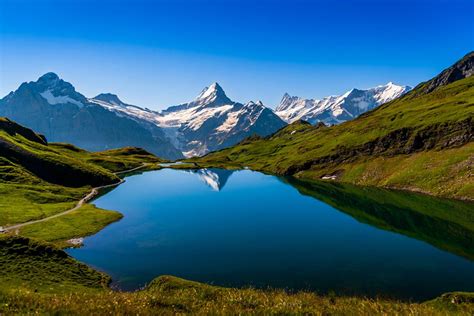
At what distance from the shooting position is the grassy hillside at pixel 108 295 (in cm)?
1483

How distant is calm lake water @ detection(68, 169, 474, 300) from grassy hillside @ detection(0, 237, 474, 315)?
732 centimetres

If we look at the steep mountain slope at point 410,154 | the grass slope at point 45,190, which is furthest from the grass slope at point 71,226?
the steep mountain slope at point 410,154

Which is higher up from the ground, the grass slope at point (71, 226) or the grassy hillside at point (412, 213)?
the grassy hillside at point (412, 213)

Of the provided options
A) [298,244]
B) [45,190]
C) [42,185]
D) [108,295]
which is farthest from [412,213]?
[42,185]

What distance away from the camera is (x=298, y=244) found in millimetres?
63219

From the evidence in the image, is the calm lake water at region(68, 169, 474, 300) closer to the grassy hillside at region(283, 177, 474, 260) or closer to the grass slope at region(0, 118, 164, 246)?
the grassy hillside at region(283, 177, 474, 260)

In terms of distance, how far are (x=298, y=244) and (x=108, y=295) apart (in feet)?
156

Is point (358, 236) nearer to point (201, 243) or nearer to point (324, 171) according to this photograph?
point (201, 243)

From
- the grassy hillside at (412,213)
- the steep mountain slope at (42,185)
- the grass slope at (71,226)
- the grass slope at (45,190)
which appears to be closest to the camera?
the grass slope at (71,226)

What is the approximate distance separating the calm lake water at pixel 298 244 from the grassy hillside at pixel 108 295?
7.32m

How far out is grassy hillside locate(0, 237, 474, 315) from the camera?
1483 centimetres

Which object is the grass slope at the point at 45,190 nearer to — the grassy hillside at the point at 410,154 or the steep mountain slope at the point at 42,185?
the steep mountain slope at the point at 42,185

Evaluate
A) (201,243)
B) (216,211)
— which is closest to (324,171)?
(216,211)

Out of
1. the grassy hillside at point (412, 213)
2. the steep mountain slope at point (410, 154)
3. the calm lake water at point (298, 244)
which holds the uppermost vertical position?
the steep mountain slope at point (410, 154)
